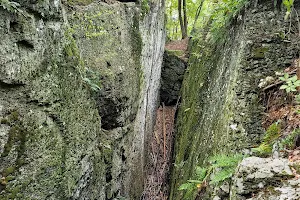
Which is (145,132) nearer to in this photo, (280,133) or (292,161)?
(280,133)

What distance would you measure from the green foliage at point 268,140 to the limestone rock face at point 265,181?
0.42 metres

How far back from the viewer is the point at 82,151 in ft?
12.1

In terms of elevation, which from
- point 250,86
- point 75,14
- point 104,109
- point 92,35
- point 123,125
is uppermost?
point 75,14

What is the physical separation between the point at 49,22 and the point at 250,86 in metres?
2.88

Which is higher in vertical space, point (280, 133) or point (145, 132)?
point (280, 133)

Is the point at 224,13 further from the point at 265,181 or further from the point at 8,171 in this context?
the point at 8,171

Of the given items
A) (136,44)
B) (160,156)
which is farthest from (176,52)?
(136,44)

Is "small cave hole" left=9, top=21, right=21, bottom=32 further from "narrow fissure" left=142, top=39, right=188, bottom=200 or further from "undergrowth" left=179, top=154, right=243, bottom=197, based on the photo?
"narrow fissure" left=142, top=39, right=188, bottom=200

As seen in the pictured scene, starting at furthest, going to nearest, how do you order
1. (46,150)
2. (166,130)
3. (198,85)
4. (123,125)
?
(166,130), (198,85), (123,125), (46,150)

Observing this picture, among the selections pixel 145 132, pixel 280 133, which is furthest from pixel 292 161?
pixel 145 132

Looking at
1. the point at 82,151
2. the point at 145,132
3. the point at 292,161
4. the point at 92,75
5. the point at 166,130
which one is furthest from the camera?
the point at 166,130

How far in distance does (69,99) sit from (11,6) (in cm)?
132

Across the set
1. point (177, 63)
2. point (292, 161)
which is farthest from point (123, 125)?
point (177, 63)

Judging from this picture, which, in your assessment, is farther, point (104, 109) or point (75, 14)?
point (104, 109)
